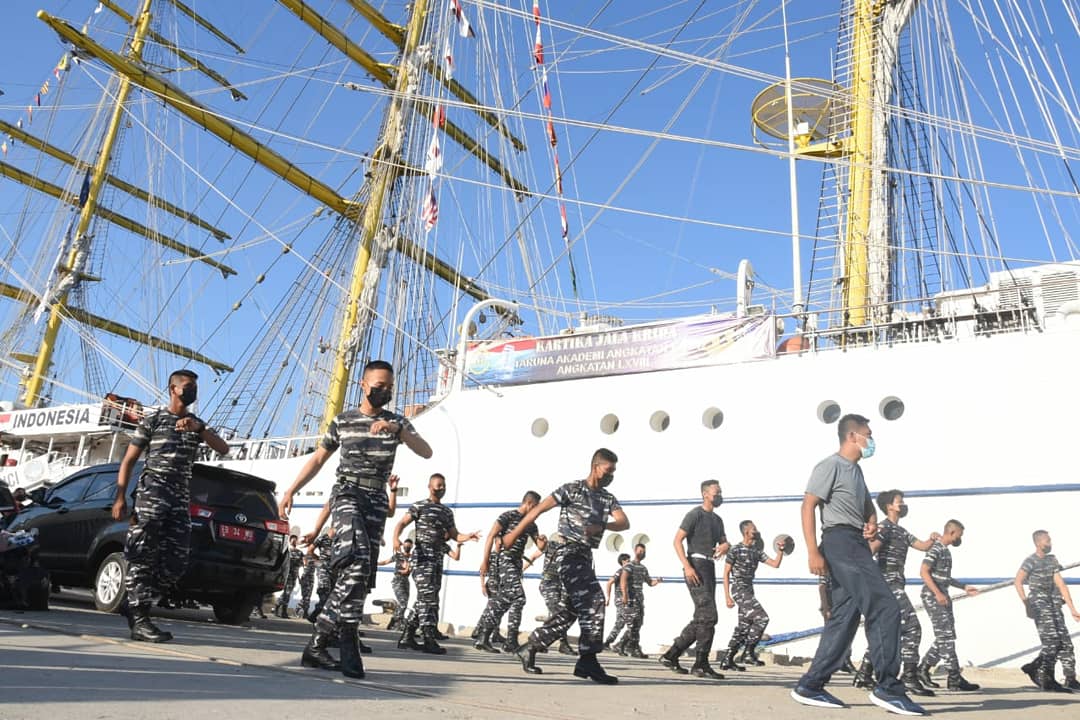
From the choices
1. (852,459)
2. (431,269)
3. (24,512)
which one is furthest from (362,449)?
(431,269)

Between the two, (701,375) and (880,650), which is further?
(701,375)

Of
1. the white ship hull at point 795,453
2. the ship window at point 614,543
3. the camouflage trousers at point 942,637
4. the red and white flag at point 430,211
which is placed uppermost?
the red and white flag at point 430,211

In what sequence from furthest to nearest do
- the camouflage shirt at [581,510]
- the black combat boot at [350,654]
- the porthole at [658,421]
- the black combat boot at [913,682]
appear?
the porthole at [658,421]
the black combat boot at [913,682]
the camouflage shirt at [581,510]
the black combat boot at [350,654]

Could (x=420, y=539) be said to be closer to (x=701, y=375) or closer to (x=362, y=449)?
(x=362, y=449)

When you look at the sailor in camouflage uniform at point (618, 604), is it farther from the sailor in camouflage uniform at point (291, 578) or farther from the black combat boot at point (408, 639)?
the sailor in camouflage uniform at point (291, 578)

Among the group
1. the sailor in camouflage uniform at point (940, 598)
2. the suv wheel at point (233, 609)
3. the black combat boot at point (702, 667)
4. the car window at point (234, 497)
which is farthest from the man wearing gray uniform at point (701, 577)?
the suv wheel at point (233, 609)

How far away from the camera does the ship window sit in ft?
37.1

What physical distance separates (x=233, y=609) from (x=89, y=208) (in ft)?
97.7

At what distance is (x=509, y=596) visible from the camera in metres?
7.90

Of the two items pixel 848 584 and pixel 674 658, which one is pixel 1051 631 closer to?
pixel 674 658

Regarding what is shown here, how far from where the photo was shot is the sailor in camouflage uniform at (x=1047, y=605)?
6973 mm

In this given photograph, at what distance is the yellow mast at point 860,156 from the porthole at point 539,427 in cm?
707

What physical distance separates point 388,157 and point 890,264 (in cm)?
1327

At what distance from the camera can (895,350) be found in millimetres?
10195
